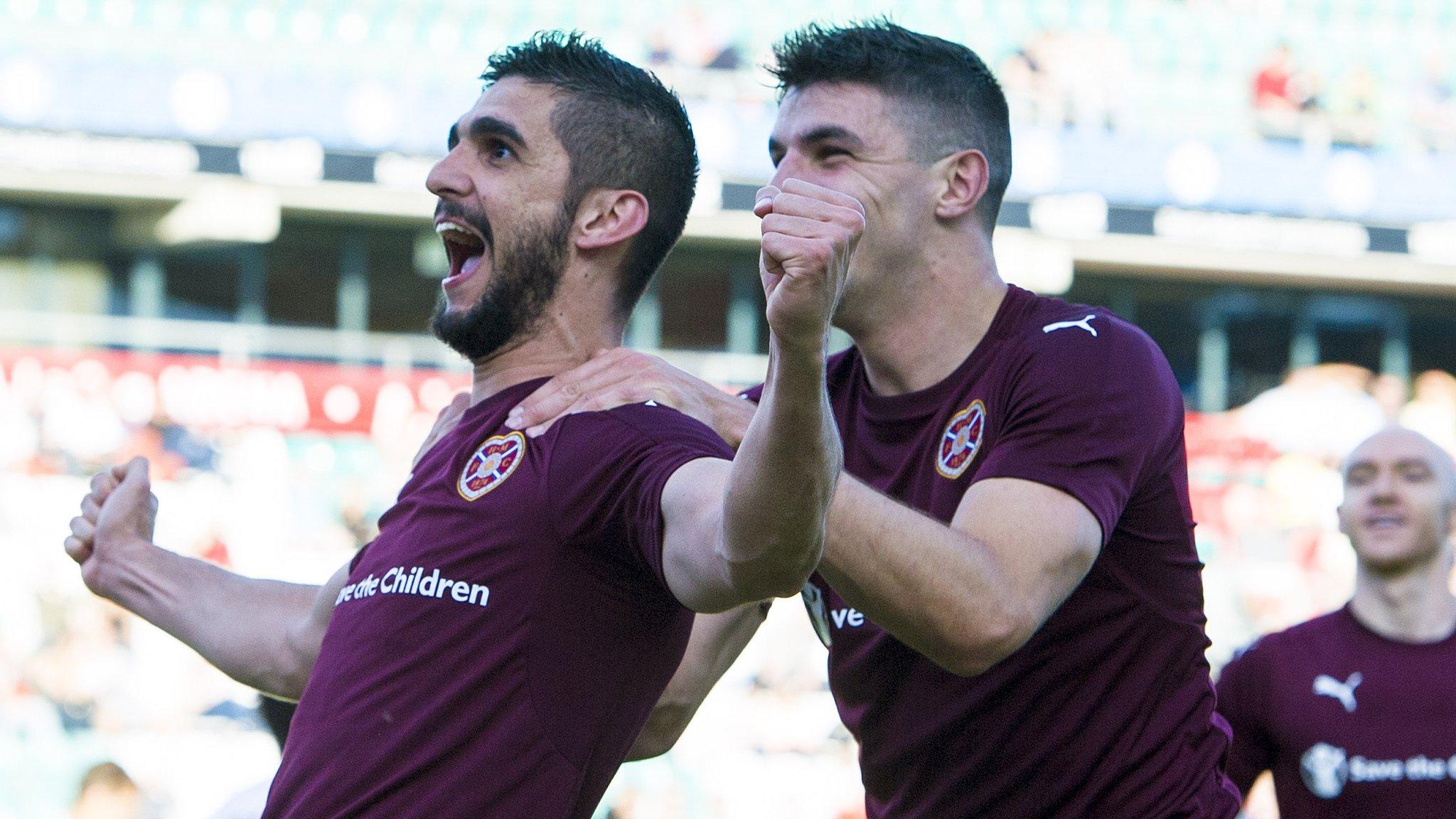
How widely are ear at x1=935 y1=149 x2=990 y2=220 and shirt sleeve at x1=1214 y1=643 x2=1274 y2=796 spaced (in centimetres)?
161

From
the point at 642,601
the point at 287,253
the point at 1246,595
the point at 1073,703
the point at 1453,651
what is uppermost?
the point at 642,601

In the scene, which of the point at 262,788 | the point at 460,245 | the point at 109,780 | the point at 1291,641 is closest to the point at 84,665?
the point at 109,780

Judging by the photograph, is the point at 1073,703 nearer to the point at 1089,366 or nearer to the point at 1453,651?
the point at 1089,366

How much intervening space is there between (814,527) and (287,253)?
13.0m

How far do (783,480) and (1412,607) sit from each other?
9.58ft

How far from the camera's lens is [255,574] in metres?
10.3

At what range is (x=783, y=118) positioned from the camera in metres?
2.96

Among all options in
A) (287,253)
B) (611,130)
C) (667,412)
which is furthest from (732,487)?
(287,253)

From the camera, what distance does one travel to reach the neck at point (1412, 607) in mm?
4105

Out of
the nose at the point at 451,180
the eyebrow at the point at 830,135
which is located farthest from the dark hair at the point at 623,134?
the eyebrow at the point at 830,135

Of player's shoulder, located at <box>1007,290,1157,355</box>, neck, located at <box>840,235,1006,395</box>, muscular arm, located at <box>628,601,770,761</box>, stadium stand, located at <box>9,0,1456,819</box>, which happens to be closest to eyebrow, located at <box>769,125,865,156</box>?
neck, located at <box>840,235,1006,395</box>

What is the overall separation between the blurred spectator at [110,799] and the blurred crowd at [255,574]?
1821 millimetres

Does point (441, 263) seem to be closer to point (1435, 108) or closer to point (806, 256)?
point (1435, 108)

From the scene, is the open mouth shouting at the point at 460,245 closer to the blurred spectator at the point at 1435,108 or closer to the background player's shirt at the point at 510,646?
the background player's shirt at the point at 510,646
